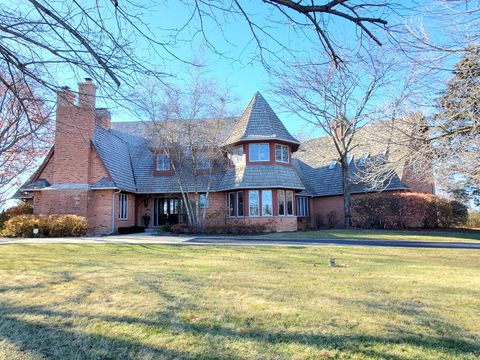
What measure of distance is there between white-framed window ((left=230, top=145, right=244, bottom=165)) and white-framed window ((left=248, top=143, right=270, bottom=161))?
2.18ft

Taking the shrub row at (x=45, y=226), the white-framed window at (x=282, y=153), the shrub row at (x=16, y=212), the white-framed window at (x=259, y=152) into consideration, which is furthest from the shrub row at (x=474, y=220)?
the shrub row at (x=16, y=212)

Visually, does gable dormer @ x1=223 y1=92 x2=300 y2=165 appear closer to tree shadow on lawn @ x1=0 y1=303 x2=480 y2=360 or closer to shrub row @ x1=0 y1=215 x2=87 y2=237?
shrub row @ x1=0 y1=215 x2=87 y2=237

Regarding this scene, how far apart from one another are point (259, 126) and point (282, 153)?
2.26 metres

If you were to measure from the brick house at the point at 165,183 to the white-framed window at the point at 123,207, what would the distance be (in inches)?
2.4

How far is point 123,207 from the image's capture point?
77.7 ft

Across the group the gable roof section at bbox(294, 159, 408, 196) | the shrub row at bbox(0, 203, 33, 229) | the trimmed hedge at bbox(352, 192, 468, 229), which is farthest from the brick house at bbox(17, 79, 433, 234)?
the trimmed hedge at bbox(352, 192, 468, 229)

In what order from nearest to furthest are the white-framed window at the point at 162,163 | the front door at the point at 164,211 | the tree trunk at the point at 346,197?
1. the tree trunk at the point at 346,197
2. the white-framed window at the point at 162,163
3. the front door at the point at 164,211

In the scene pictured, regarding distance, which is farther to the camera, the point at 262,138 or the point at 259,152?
the point at 259,152

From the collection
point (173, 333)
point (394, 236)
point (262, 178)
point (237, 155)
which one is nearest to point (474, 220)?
point (394, 236)

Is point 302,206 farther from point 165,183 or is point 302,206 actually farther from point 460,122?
point 460,122

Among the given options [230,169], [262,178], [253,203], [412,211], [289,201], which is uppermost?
[230,169]

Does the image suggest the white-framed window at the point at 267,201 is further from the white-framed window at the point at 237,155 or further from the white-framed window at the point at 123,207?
the white-framed window at the point at 123,207

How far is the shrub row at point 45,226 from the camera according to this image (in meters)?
19.1

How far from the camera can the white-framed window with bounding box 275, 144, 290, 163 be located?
78.1 feet
